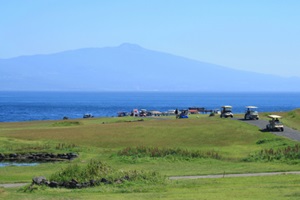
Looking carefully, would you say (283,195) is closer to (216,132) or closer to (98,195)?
(98,195)

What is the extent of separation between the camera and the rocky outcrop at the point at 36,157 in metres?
51.5

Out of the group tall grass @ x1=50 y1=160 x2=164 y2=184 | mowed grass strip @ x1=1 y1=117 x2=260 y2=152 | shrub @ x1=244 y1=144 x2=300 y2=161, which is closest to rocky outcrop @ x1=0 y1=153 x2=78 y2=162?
mowed grass strip @ x1=1 y1=117 x2=260 y2=152

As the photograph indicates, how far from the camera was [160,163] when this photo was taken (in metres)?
45.8

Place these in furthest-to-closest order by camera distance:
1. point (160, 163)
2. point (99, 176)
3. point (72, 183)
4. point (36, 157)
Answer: point (36, 157) → point (160, 163) → point (99, 176) → point (72, 183)

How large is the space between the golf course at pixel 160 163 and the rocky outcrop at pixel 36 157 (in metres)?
1.18

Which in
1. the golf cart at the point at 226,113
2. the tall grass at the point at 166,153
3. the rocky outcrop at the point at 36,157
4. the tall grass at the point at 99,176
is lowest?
the rocky outcrop at the point at 36,157

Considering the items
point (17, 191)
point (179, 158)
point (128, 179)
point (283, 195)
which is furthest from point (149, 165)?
point (283, 195)

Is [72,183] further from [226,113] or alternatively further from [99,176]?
[226,113]

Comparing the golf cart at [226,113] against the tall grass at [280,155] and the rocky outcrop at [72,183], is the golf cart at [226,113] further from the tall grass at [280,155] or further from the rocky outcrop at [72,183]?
the rocky outcrop at [72,183]

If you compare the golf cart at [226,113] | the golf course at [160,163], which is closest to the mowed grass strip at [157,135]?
the golf course at [160,163]

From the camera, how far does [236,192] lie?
27.5 metres

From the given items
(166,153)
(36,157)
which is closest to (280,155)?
(166,153)

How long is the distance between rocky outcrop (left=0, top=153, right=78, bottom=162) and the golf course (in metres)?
1.18

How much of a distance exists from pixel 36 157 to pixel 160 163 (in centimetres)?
1264
